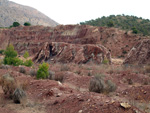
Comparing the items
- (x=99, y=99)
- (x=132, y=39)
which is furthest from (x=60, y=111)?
(x=132, y=39)

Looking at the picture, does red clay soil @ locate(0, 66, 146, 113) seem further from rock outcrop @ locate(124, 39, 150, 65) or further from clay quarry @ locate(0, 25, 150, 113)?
rock outcrop @ locate(124, 39, 150, 65)

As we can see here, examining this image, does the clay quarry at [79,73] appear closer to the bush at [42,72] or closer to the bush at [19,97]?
the bush at [19,97]

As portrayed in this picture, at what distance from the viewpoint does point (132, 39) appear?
127 feet

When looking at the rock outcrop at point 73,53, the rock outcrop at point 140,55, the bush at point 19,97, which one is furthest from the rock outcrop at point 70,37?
the bush at point 19,97

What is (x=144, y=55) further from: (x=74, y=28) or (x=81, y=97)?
(x=74, y=28)

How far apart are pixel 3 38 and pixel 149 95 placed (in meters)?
53.8

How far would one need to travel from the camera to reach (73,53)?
28.9 metres

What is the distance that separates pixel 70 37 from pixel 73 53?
50.3 ft

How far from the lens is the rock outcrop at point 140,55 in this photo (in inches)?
798

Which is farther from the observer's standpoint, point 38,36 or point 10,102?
point 38,36

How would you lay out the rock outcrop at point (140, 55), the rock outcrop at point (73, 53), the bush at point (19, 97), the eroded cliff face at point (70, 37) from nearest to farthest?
1. the bush at point (19, 97)
2. the rock outcrop at point (140, 55)
3. the rock outcrop at point (73, 53)
4. the eroded cliff face at point (70, 37)

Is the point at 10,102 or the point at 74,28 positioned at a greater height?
the point at 74,28

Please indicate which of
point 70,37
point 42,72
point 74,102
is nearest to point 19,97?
point 74,102

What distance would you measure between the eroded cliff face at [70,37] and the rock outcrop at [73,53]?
2.55 m
